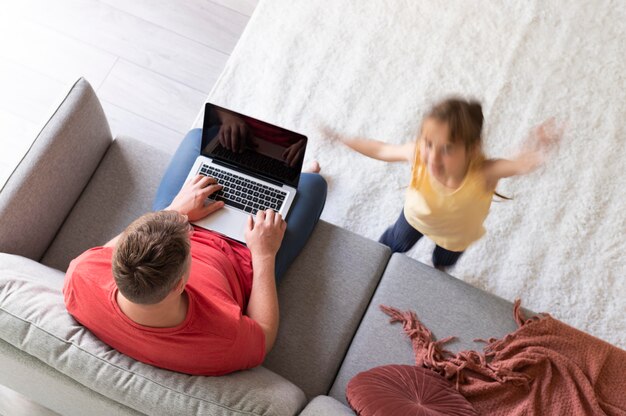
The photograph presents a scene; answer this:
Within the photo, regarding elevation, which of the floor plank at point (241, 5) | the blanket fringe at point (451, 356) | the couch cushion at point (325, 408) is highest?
the floor plank at point (241, 5)

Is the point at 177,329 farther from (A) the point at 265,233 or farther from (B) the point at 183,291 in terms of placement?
(A) the point at 265,233

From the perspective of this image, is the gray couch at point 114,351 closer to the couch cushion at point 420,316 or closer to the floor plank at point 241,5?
the couch cushion at point 420,316

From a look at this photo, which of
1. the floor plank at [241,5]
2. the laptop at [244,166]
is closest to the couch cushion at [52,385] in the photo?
the laptop at [244,166]

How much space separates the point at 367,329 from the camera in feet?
5.98

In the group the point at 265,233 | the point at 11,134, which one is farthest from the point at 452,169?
the point at 11,134

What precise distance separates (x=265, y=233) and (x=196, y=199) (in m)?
0.23

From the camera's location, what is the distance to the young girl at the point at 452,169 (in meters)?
1.62

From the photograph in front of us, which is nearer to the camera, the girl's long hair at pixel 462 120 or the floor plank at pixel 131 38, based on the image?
the girl's long hair at pixel 462 120

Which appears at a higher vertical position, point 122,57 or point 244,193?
point 122,57

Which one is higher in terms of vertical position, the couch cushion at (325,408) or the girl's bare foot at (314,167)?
the girl's bare foot at (314,167)

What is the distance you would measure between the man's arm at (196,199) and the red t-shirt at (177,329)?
0.28 m

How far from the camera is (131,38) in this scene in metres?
2.68

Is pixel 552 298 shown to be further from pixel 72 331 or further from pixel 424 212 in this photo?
pixel 72 331

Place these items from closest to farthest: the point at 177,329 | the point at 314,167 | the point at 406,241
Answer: the point at 177,329 < the point at 406,241 < the point at 314,167
